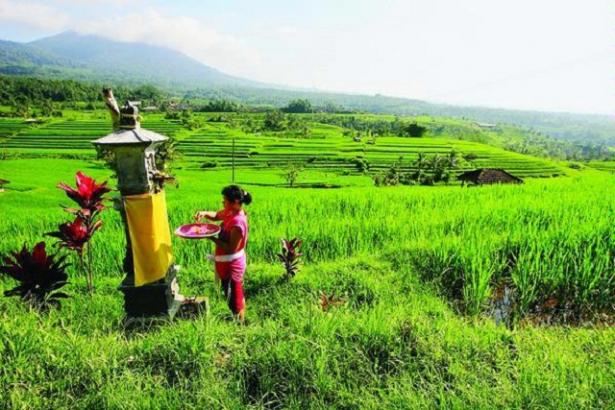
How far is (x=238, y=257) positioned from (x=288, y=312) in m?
0.70

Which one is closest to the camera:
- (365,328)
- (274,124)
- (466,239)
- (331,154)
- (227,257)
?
(365,328)

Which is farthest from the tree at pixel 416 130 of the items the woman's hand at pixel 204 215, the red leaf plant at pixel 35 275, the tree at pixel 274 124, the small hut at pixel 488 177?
the red leaf plant at pixel 35 275

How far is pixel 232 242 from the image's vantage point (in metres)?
4.01

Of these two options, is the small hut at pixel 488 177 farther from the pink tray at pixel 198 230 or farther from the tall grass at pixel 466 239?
the pink tray at pixel 198 230

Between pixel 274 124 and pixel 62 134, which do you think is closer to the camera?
pixel 62 134

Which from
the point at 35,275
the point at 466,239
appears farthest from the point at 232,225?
the point at 466,239

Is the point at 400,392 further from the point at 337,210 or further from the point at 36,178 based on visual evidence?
the point at 36,178

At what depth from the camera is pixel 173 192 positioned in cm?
2881

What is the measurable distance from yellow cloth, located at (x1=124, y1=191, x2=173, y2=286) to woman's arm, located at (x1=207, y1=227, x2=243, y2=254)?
482mm

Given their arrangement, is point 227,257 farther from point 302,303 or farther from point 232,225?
point 302,303

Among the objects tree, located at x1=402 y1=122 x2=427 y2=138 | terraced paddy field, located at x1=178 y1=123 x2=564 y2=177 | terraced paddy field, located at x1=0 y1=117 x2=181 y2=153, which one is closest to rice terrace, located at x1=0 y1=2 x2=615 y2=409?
terraced paddy field, located at x1=178 y1=123 x2=564 y2=177

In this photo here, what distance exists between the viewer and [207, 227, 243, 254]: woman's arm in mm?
3991

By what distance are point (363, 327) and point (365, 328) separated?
0.8 inches

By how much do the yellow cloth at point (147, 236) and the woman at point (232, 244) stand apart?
371mm
